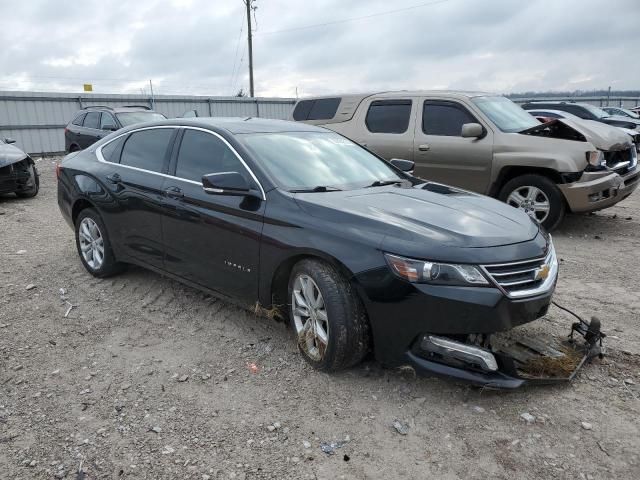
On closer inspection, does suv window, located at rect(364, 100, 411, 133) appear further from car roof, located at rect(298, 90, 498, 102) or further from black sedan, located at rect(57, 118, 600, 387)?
black sedan, located at rect(57, 118, 600, 387)

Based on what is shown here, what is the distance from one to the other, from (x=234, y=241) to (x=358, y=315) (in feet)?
3.64

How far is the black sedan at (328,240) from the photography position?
9.68ft

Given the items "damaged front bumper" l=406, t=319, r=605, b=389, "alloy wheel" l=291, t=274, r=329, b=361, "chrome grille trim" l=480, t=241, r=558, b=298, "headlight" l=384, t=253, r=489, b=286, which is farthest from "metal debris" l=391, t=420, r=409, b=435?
"chrome grille trim" l=480, t=241, r=558, b=298

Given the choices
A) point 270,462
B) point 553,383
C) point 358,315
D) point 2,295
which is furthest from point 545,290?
point 2,295

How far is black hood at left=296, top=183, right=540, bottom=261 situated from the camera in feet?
9.86

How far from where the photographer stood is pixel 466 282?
2.90 metres

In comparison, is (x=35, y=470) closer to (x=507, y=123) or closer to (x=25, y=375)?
(x=25, y=375)

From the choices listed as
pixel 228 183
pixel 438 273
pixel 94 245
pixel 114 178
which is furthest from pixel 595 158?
pixel 94 245

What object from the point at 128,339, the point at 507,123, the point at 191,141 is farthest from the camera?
the point at 507,123

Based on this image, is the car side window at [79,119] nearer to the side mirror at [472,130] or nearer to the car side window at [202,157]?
the side mirror at [472,130]

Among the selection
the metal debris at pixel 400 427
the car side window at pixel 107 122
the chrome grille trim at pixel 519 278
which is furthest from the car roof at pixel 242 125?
the car side window at pixel 107 122

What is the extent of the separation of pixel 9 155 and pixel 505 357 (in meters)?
9.52

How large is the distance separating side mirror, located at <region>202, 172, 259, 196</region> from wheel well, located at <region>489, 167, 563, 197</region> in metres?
4.54

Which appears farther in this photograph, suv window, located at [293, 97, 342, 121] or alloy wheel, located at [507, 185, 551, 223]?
suv window, located at [293, 97, 342, 121]
